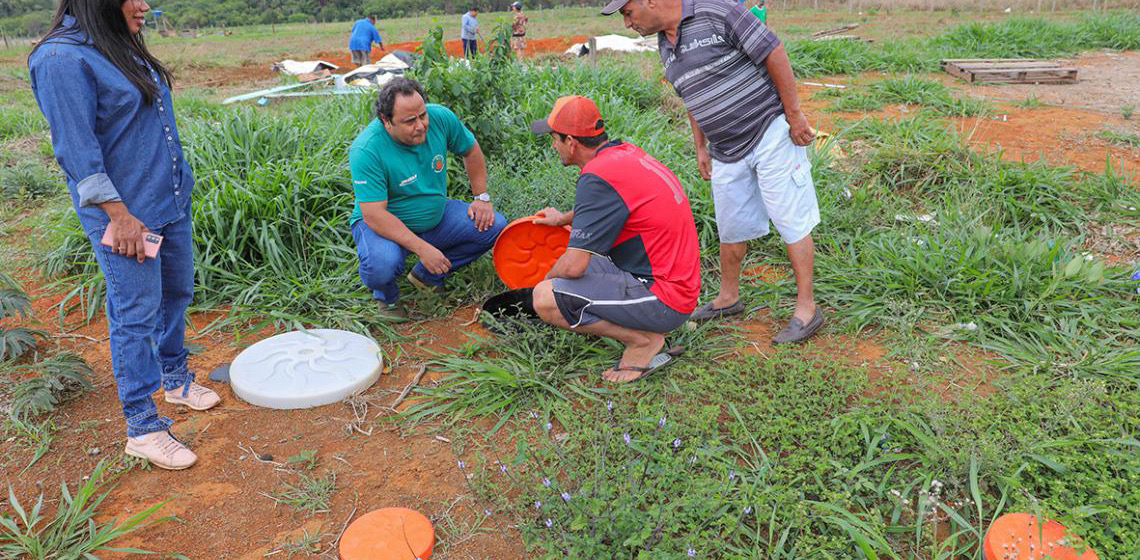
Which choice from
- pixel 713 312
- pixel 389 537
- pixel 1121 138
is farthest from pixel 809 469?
pixel 1121 138

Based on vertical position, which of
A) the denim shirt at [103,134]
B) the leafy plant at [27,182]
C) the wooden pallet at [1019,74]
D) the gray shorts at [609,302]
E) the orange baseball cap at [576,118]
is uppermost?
the denim shirt at [103,134]

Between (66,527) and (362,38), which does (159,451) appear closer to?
(66,527)

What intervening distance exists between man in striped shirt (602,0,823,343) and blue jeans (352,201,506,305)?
4.26ft

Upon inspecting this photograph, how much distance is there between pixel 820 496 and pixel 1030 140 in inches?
183

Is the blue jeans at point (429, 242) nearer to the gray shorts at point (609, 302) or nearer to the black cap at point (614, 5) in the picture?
the gray shorts at point (609, 302)

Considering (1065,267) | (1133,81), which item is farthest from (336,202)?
(1133,81)

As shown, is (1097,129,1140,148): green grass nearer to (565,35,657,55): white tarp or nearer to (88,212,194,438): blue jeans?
(88,212,194,438): blue jeans

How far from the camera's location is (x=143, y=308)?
2.42 meters

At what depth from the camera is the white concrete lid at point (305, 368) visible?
2967 mm

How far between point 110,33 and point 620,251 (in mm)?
1925

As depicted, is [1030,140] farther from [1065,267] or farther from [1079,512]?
[1079,512]

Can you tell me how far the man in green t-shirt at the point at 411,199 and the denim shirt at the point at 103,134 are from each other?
922 millimetres

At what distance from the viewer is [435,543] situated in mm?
2227

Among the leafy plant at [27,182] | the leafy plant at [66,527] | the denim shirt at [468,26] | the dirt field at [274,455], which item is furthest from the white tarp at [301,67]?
the leafy plant at [66,527]
